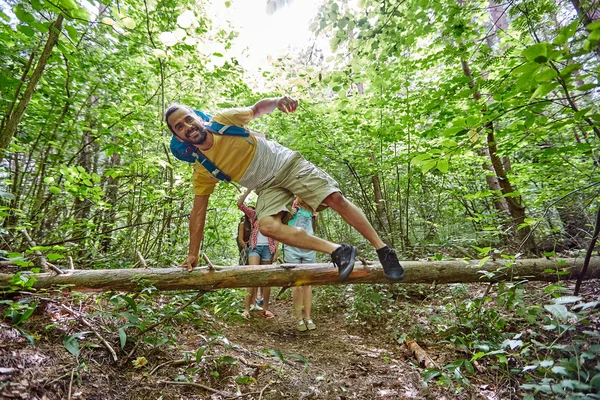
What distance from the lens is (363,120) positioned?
581cm

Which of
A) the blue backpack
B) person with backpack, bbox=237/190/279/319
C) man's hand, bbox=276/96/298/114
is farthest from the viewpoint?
person with backpack, bbox=237/190/279/319

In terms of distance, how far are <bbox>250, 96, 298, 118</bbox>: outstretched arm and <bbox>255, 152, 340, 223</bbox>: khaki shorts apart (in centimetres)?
46

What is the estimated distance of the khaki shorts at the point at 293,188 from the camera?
2.78m

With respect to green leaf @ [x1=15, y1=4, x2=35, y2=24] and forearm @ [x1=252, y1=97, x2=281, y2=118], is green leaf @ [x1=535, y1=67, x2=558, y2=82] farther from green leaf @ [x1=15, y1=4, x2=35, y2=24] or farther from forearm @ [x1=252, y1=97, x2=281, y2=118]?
green leaf @ [x1=15, y1=4, x2=35, y2=24]

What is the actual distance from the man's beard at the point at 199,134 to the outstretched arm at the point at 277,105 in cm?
56

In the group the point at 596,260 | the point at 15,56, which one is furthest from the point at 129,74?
the point at 596,260

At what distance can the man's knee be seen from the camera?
8.80 ft

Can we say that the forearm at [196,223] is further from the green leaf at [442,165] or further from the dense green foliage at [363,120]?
the green leaf at [442,165]

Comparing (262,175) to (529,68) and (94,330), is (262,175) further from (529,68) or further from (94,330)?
(529,68)

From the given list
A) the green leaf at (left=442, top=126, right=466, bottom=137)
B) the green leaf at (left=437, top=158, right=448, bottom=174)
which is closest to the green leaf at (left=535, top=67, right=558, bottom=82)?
the green leaf at (left=442, top=126, right=466, bottom=137)

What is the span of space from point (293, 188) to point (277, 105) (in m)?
0.84

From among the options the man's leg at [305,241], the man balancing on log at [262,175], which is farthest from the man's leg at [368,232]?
the man's leg at [305,241]

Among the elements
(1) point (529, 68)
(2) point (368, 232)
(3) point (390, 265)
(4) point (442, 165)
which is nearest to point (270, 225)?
(2) point (368, 232)

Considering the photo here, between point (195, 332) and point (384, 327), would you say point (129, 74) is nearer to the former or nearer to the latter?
point (195, 332)
